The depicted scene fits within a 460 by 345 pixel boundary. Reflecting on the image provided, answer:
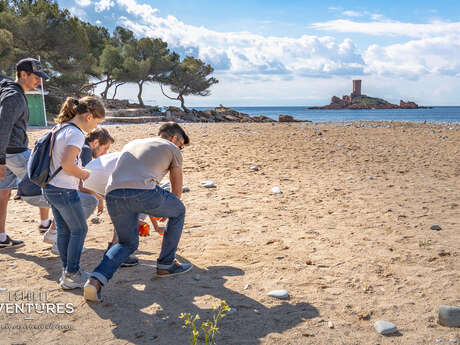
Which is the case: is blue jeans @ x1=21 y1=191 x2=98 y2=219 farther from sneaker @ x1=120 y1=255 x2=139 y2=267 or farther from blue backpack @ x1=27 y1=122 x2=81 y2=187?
blue backpack @ x1=27 y1=122 x2=81 y2=187

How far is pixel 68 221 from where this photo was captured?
340cm

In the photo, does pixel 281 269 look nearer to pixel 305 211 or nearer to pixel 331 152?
pixel 305 211

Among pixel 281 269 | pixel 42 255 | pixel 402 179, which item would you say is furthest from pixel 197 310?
pixel 402 179

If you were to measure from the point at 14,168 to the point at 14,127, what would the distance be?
1.42 ft

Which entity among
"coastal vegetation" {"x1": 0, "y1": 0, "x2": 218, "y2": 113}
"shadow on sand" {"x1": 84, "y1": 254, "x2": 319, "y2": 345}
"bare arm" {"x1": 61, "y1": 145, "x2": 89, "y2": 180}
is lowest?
"shadow on sand" {"x1": 84, "y1": 254, "x2": 319, "y2": 345}

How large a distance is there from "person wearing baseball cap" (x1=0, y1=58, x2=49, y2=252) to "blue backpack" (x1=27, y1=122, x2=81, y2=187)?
3.09ft

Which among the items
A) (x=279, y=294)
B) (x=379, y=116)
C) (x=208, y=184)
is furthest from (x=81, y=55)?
(x=379, y=116)

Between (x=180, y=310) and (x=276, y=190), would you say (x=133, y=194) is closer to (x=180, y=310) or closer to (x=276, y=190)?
(x=180, y=310)

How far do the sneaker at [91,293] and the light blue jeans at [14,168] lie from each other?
1.79 m

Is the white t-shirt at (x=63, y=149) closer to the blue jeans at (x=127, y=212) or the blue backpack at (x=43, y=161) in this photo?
the blue backpack at (x=43, y=161)

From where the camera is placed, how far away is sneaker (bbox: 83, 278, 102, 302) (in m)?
3.20

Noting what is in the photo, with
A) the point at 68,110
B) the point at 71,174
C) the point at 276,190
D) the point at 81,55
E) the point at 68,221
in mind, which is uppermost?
the point at 81,55

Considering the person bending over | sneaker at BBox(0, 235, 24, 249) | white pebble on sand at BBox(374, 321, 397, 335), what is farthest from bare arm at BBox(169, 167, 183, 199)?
sneaker at BBox(0, 235, 24, 249)

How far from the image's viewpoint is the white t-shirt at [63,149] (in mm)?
3207
